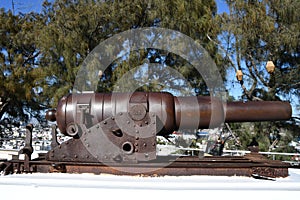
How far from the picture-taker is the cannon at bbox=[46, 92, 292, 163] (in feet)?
11.4

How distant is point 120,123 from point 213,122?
3.61 ft

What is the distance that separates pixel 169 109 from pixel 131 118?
0.45 m

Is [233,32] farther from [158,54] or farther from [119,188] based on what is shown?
[119,188]

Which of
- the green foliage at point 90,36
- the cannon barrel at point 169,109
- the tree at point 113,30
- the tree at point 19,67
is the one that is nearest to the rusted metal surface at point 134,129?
the cannon barrel at point 169,109

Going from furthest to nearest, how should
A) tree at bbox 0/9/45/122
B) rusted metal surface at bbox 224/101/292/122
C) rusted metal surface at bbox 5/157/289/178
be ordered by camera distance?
1. tree at bbox 0/9/45/122
2. rusted metal surface at bbox 224/101/292/122
3. rusted metal surface at bbox 5/157/289/178

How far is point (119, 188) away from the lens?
114 inches

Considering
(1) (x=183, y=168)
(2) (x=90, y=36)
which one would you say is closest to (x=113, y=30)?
(2) (x=90, y=36)

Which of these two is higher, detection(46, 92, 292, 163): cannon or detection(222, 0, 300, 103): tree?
detection(222, 0, 300, 103): tree

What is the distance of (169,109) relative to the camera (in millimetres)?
3664

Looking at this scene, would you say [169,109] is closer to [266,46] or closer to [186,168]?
[186,168]

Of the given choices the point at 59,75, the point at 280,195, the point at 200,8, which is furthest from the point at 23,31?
the point at 280,195

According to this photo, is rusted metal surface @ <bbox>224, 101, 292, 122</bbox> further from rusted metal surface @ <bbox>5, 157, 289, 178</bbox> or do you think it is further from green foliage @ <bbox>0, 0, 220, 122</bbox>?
green foliage @ <bbox>0, 0, 220, 122</bbox>

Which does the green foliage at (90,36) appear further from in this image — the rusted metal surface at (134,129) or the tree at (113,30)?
the rusted metal surface at (134,129)

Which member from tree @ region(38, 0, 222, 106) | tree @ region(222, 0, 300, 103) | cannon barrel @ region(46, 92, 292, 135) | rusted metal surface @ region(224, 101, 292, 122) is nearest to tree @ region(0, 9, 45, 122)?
tree @ region(38, 0, 222, 106)
